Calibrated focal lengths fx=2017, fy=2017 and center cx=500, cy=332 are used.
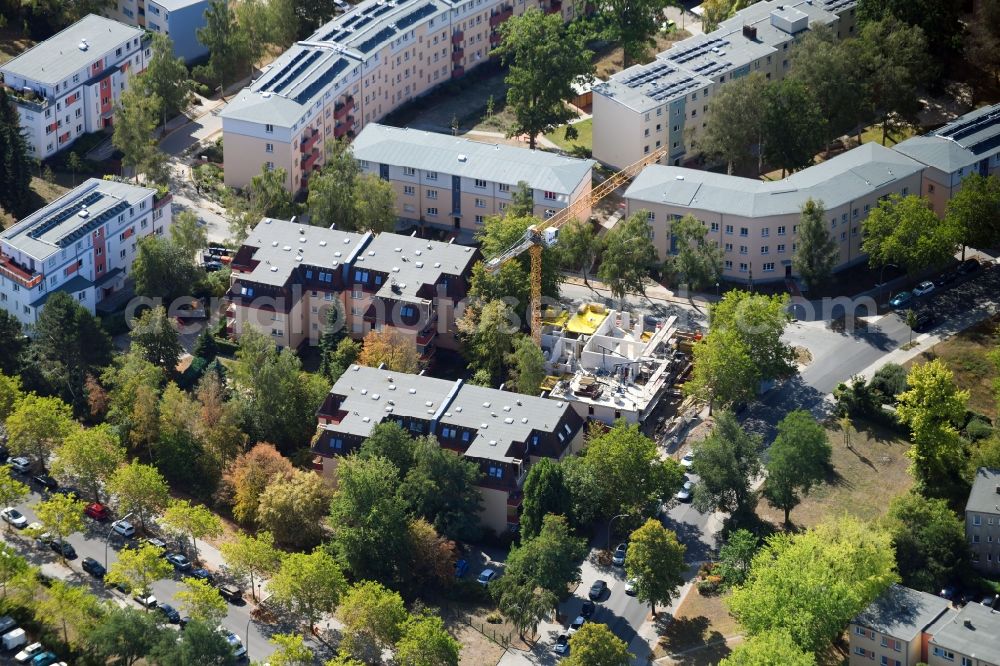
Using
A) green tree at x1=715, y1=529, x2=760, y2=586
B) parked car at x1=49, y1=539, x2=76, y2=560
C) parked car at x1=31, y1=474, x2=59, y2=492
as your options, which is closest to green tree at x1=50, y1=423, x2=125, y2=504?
parked car at x1=31, y1=474, x2=59, y2=492

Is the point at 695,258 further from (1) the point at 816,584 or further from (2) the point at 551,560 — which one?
(1) the point at 816,584

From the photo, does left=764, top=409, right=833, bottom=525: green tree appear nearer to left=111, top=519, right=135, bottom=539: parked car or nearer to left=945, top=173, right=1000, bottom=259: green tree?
left=945, top=173, right=1000, bottom=259: green tree

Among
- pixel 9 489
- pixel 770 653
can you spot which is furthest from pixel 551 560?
pixel 9 489

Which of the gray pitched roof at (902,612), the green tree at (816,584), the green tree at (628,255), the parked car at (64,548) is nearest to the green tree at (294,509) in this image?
the parked car at (64,548)

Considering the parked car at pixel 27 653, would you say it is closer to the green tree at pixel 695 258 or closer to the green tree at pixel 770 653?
the green tree at pixel 770 653

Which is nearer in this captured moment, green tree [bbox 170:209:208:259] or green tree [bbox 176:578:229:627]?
green tree [bbox 176:578:229:627]

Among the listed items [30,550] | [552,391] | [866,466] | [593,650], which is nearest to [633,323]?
[552,391]
